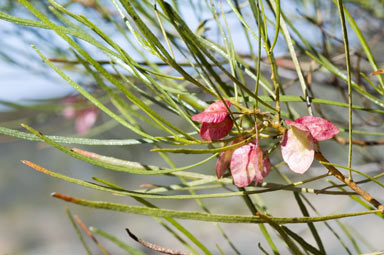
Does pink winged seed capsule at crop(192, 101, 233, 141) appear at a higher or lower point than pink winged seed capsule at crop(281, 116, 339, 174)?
higher

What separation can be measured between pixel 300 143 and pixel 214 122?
0.05m

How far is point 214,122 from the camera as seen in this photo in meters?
0.23

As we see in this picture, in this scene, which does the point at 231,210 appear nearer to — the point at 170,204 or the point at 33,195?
the point at 170,204

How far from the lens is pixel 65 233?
322 cm

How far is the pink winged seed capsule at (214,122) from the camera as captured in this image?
234 mm

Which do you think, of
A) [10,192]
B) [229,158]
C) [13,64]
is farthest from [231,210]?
[229,158]

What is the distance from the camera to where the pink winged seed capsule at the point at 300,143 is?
232mm

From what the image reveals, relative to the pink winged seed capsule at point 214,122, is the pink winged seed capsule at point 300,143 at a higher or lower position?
lower

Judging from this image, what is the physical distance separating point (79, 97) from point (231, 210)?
193cm

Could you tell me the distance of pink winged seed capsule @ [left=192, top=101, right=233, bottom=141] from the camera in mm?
234

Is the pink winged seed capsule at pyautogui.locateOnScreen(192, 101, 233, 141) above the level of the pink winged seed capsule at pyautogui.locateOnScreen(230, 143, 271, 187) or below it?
above

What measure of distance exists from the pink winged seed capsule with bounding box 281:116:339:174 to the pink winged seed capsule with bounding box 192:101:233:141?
0.03 metres

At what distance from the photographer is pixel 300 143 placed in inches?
9.1

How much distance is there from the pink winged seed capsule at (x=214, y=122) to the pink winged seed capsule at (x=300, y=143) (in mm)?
34
